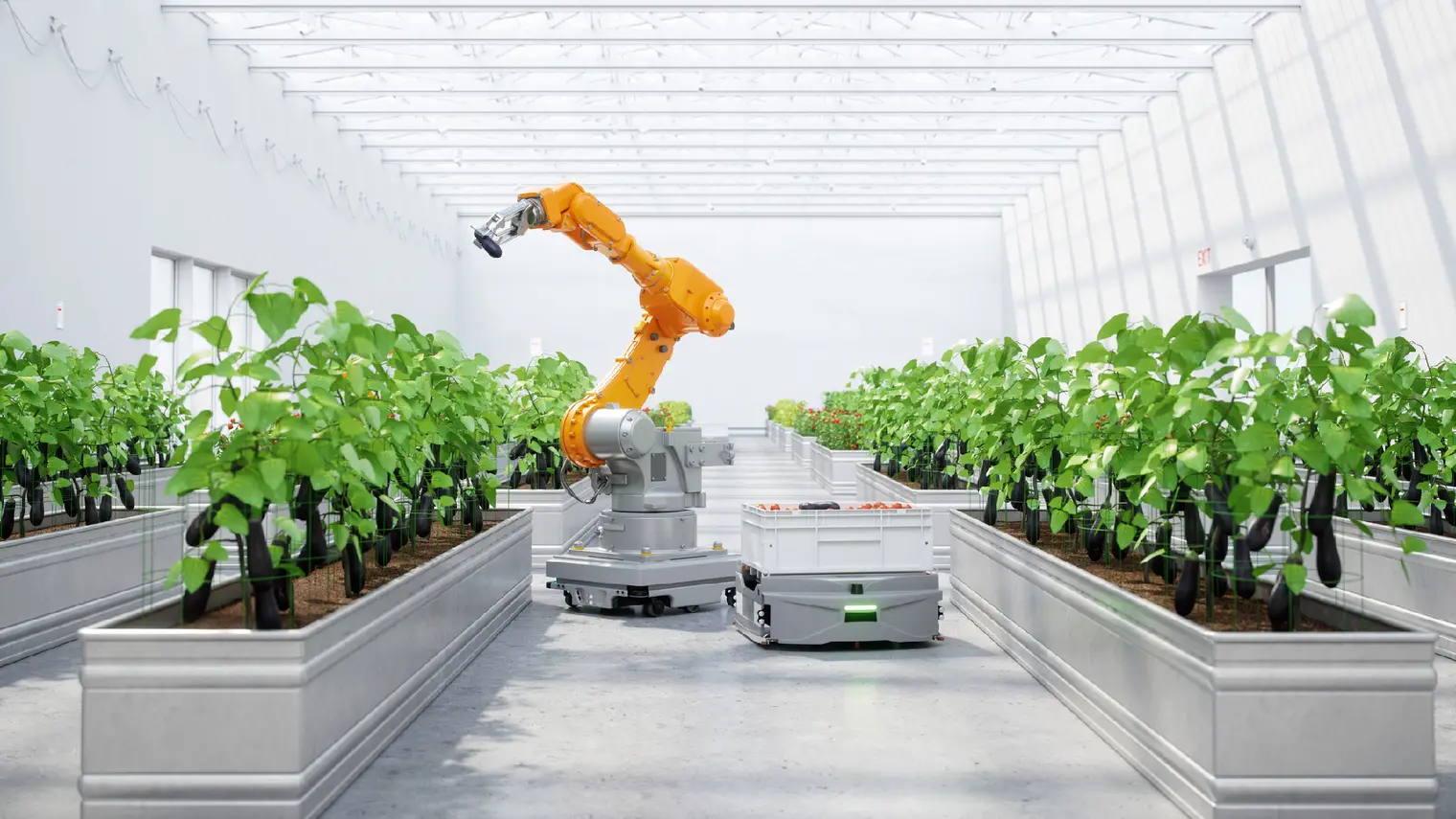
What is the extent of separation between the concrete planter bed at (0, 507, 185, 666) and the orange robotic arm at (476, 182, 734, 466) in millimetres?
2229

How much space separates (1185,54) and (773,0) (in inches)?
258

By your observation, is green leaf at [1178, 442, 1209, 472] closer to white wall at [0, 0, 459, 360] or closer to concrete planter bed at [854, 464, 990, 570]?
concrete planter bed at [854, 464, 990, 570]

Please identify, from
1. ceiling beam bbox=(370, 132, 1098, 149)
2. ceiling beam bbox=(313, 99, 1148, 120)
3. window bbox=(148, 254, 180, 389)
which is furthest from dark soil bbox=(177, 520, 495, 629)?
ceiling beam bbox=(370, 132, 1098, 149)

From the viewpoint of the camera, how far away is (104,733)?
3.28 m

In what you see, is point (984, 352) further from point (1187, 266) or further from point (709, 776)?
point (1187, 266)

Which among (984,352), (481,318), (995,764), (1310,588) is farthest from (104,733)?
(481,318)

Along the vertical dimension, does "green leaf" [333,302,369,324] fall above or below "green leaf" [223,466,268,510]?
above

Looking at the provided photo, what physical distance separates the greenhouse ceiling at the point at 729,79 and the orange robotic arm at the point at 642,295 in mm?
6252

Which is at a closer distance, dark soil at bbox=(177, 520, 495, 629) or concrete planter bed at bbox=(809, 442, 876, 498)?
dark soil at bbox=(177, 520, 495, 629)

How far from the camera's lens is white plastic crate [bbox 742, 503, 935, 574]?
19.0ft

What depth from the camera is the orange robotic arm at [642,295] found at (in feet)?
21.3

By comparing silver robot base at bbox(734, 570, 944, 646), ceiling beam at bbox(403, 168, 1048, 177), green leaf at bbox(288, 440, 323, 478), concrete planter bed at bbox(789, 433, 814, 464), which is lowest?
silver robot base at bbox(734, 570, 944, 646)

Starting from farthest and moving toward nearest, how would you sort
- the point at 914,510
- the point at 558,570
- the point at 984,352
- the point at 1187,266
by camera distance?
1. the point at 1187,266
2. the point at 558,570
3. the point at 984,352
4. the point at 914,510

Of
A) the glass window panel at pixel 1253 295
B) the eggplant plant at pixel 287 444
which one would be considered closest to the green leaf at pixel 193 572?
the eggplant plant at pixel 287 444
